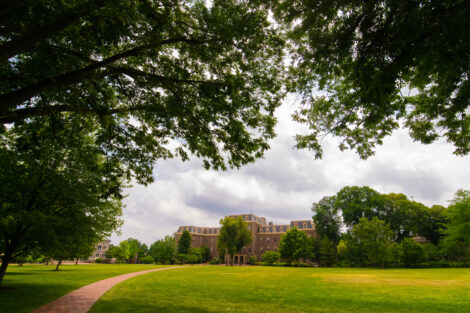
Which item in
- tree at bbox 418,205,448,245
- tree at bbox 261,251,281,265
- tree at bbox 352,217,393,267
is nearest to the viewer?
tree at bbox 352,217,393,267

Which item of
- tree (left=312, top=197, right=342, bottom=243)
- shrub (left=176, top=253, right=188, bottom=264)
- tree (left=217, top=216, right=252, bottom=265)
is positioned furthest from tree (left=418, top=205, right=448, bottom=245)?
shrub (left=176, top=253, right=188, bottom=264)

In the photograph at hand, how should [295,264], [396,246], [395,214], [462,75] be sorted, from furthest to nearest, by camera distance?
[395,214]
[295,264]
[396,246]
[462,75]

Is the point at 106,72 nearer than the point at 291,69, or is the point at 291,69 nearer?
the point at 106,72

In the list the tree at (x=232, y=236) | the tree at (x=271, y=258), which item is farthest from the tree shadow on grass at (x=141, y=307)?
the tree at (x=271, y=258)

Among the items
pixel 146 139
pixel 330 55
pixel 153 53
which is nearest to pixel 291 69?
pixel 330 55

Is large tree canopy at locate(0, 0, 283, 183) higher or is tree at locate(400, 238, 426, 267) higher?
large tree canopy at locate(0, 0, 283, 183)

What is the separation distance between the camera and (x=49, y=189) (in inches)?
462

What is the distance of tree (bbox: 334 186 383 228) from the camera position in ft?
191

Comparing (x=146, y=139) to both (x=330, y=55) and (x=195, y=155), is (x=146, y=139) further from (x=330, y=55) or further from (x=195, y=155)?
(x=330, y=55)

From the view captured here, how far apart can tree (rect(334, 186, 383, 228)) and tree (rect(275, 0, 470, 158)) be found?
190 ft

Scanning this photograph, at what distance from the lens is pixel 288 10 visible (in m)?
5.43

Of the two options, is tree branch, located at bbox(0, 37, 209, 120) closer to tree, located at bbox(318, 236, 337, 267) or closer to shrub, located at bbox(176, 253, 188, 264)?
tree, located at bbox(318, 236, 337, 267)

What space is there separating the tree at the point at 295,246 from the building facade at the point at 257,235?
2051 centimetres

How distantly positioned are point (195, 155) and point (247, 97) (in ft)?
10.7
